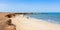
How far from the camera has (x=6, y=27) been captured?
6.98 metres

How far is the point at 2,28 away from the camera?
680 cm

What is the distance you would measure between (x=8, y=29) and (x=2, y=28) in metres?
0.30

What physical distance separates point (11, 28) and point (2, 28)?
49 centimetres

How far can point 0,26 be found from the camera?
6832 millimetres

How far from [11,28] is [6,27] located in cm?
26

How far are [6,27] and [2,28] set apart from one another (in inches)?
9.5

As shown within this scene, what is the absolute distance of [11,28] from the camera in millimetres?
7094

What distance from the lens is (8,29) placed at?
22.7 feet

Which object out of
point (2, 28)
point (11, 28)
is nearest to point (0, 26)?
point (2, 28)

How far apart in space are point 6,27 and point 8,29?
149mm

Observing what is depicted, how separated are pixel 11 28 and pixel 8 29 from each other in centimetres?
21

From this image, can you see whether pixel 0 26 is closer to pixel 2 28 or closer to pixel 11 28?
pixel 2 28
